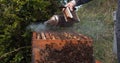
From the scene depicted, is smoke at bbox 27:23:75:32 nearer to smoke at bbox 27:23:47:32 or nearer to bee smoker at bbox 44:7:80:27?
smoke at bbox 27:23:47:32

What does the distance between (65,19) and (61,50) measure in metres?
0.42

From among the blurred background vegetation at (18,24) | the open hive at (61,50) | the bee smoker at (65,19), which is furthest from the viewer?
the blurred background vegetation at (18,24)

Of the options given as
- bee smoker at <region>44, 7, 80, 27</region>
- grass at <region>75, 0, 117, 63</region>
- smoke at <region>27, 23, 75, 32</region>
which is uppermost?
bee smoker at <region>44, 7, 80, 27</region>

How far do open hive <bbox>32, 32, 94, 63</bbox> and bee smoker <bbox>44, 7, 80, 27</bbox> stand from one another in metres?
0.23

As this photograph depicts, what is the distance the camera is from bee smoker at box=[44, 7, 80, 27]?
2.78 metres

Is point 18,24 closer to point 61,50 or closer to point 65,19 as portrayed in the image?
point 65,19

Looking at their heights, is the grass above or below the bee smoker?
below

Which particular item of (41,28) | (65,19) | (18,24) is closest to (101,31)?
(41,28)

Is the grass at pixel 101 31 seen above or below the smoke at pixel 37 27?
below

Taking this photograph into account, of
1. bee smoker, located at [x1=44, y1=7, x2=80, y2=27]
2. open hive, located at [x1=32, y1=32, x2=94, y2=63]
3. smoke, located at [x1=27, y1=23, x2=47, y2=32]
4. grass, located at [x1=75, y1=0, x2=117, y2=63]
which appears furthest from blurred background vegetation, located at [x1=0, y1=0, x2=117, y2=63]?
grass, located at [x1=75, y1=0, x2=117, y2=63]

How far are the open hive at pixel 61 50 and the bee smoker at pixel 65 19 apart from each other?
0.23 m

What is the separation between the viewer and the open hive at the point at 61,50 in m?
2.54

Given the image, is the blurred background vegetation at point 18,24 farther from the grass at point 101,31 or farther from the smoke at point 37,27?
the grass at point 101,31

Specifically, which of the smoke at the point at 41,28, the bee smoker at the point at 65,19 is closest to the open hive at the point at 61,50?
the bee smoker at the point at 65,19
